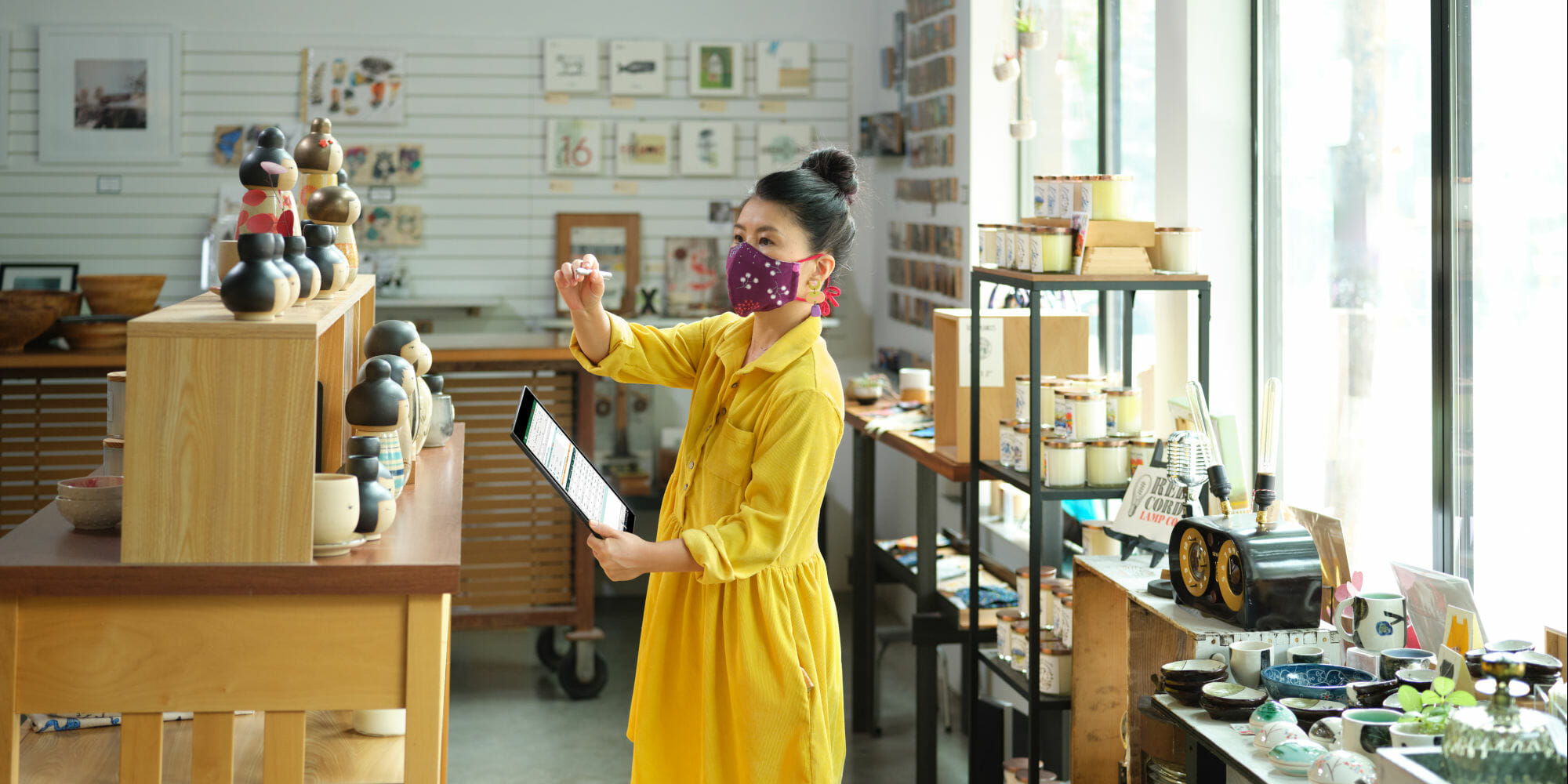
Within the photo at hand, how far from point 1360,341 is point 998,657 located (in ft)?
3.82

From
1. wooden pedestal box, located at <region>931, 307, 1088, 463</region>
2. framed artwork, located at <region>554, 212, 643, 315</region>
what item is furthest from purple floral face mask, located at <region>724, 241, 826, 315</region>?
framed artwork, located at <region>554, 212, 643, 315</region>

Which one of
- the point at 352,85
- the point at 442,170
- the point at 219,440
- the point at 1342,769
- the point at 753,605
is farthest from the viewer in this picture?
the point at 442,170

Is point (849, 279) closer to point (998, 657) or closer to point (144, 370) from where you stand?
point (998, 657)

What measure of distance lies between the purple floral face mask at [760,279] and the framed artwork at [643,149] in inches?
170

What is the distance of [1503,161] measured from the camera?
265 cm

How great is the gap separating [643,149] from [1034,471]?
12.5 ft

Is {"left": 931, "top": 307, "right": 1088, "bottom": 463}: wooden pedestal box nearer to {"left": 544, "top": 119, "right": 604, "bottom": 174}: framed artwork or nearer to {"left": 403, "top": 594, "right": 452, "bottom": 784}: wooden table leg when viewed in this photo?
{"left": 403, "top": 594, "right": 452, "bottom": 784}: wooden table leg

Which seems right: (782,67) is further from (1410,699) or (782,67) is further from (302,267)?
(1410,699)

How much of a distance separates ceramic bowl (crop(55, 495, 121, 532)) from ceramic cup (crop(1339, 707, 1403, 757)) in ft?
6.01

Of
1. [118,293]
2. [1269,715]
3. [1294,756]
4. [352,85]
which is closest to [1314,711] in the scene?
[1269,715]

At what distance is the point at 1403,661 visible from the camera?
2.25 metres

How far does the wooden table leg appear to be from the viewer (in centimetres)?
193

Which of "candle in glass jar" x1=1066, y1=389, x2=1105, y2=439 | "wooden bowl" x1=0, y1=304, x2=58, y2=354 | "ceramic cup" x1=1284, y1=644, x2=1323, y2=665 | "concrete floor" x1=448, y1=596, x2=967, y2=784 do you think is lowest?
"concrete floor" x1=448, y1=596, x2=967, y2=784

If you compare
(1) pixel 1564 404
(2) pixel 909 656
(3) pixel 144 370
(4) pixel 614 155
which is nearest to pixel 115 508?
(3) pixel 144 370
